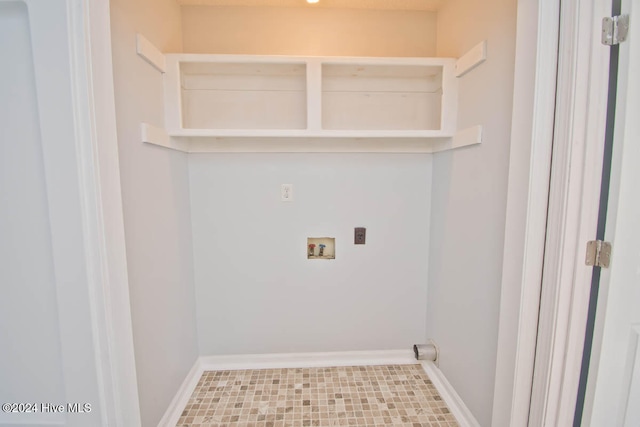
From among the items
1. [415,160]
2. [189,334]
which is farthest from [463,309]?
[189,334]

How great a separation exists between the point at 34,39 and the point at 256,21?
3.95 feet

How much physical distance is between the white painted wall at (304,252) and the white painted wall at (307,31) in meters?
0.64

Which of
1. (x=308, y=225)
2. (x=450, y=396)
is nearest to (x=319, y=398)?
(x=450, y=396)

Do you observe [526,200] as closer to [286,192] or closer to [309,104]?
[309,104]

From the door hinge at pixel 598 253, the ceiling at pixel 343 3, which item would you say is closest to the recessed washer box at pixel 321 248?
the door hinge at pixel 598 253

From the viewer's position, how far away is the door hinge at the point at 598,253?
89 cm

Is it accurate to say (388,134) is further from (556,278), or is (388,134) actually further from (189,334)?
(189,334)

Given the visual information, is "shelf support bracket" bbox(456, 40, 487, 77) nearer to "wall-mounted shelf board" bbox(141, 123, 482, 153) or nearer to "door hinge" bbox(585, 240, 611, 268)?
"wall-mounted shelf board" bbox(141, 123, 482, 153)

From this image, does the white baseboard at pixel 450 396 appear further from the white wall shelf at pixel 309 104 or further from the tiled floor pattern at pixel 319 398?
the white wall shelf at pixel 309 104

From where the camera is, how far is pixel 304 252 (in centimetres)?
193

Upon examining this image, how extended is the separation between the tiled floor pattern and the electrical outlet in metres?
1.12

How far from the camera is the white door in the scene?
83 centimetres

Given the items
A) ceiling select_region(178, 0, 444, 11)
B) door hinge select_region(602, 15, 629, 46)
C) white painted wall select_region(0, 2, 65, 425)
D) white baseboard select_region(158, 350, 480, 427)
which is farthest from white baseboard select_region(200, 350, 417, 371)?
ceiling select_region(178, 0, 444, 11)

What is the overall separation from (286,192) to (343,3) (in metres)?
1.16
